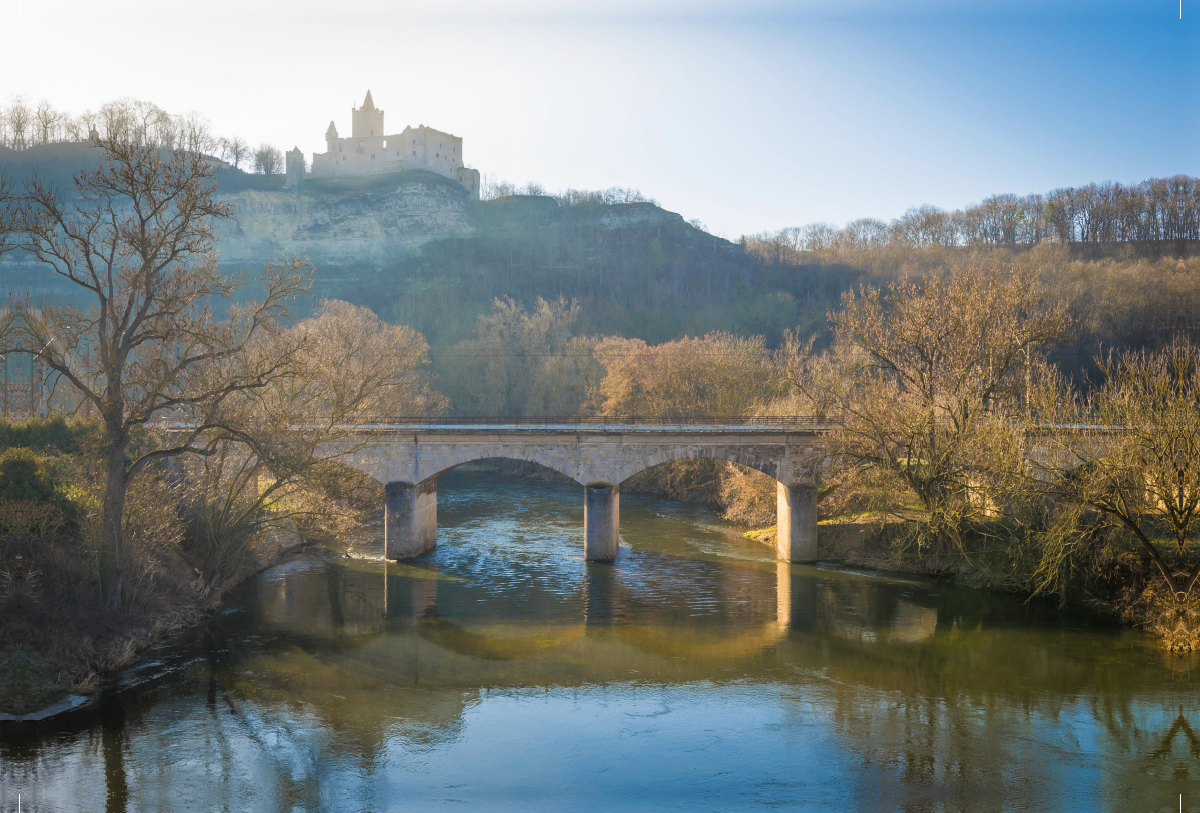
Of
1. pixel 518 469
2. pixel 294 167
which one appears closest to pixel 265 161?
pixel 294 167

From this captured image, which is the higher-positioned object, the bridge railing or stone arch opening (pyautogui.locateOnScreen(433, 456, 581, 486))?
the bridge railing

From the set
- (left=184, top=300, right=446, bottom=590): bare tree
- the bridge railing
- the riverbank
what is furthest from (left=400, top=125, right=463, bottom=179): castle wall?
the riverbank

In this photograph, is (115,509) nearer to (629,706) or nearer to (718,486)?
(629,706)

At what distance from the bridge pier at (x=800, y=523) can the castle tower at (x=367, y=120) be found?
99.4 metres

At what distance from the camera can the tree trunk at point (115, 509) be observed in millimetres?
20109

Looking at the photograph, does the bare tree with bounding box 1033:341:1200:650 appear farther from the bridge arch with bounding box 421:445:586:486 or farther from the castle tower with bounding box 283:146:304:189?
the castle tower with bounding box 283:146:304:189

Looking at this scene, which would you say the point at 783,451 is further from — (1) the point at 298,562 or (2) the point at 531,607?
(1) the point at 298,562

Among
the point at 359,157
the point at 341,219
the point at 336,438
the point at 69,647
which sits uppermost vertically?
the point at 359,157

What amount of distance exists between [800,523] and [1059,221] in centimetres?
7149

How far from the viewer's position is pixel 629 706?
18.0 m

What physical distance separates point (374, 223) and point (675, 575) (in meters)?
88.5

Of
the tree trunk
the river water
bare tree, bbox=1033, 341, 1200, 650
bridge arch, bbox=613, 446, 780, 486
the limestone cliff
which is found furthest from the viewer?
the limestone cliff

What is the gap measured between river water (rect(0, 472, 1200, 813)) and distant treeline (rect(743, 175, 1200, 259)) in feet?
232

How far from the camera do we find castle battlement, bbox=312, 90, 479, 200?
112625 millimetres
